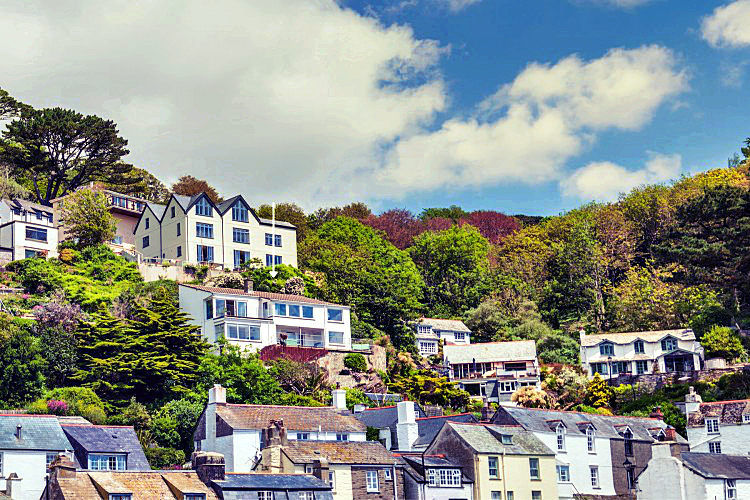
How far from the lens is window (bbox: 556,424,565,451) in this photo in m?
60.2

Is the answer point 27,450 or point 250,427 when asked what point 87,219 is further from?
point 27,450

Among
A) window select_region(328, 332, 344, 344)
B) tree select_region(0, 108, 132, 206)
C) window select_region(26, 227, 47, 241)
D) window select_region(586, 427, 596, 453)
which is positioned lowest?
window select_region(586, 427, 596, 453)

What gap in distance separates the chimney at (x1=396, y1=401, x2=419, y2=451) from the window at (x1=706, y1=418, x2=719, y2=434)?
65.8 ft

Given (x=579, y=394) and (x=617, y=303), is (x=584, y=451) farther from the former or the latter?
(x=617, y=303)

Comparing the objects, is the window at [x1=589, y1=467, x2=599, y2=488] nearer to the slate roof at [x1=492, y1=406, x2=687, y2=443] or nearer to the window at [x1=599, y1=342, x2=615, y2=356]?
the slate roof at [x1=492, y1=406, x2=687, y2=443]

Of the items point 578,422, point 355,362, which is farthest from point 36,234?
point 578,422

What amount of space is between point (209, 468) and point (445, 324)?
54654 mm

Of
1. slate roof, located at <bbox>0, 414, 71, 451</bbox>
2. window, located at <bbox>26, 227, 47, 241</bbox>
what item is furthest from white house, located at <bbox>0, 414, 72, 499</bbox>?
window, located at <bbox>26, 227, 47, 241</bbox>

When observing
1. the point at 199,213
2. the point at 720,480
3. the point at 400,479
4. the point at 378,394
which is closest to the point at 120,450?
the point at 400,479

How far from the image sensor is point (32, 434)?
160 ft

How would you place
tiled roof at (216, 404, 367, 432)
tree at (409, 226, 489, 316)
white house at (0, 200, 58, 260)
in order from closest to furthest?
tiled roof at (216, 404, 367, 432), white house at (0, 200, 58, 260), tree at (409, 226, 489, 316)

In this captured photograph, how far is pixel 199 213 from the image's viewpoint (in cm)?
9550

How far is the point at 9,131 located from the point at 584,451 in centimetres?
6682

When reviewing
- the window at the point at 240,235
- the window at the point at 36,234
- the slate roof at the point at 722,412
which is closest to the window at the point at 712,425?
the slate roof at the point at 722,412
